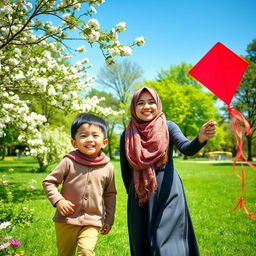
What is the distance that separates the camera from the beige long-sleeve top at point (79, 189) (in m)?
2.25

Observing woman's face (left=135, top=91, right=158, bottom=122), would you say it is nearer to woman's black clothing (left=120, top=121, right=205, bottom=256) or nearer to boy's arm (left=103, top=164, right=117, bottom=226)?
woman's black clothing (left=120, top=121, right=205, bottom=256)

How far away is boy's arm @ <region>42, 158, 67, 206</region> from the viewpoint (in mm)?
2209

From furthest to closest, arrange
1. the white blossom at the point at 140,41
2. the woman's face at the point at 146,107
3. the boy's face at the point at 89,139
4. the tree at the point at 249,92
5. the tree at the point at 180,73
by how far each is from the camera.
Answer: the tree at the point at 180,73 < the tree at the point at 249,92 < the white blossom at the point at 140,41 < the woman's face at the point at 146,107 < the boy's face at the point at 89,139

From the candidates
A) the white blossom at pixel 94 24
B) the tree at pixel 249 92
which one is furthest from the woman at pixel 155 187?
the tree at pixel 249 92

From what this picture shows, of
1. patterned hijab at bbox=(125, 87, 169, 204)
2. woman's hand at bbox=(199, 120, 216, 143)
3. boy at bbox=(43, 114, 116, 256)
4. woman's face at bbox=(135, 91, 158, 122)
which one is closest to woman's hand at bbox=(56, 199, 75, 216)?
boy at bbox=(43, 114, 116, 256)

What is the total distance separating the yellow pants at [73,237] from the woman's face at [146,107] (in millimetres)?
1078

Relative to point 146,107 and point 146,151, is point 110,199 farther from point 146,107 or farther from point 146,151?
point 146,107

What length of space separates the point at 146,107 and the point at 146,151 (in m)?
0.44

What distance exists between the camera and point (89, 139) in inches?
93.0

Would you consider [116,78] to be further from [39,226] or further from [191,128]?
[39,226]

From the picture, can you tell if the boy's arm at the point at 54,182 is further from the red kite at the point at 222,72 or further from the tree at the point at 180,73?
the tree at the point at 180,73

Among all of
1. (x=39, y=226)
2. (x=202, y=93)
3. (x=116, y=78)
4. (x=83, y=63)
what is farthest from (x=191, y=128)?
(x=39, y=226)

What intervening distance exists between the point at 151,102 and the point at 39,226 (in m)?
3.47

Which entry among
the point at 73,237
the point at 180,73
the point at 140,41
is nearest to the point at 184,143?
the point at 73,237
